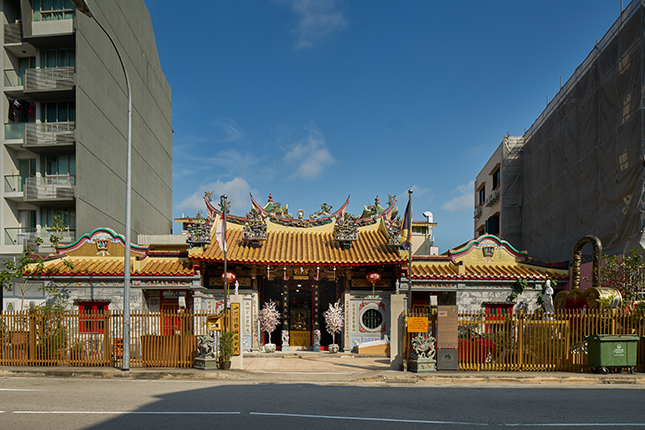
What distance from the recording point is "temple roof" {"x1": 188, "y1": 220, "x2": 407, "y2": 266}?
2023 centimetres

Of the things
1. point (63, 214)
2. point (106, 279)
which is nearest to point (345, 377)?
point (106, 279)

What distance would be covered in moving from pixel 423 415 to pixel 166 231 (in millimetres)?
35209

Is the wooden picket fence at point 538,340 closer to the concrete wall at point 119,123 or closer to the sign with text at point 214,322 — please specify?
the sign with text at point 214,322

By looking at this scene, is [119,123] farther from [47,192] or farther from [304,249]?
[304,249]

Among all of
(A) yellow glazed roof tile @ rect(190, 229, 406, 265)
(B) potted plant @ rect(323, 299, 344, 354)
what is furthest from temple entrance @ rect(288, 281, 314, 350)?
(A) yellow glazed roof tile @ rect(190, 229, 406, 265)

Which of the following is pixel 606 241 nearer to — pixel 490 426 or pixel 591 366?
pixel 591 366

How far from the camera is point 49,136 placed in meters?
24.9

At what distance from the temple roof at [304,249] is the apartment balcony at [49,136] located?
438 inches

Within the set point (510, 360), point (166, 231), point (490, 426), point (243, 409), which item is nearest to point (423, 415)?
point (490, 426)

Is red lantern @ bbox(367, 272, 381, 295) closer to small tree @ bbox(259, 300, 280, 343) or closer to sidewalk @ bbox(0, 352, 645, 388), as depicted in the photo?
→ small tree @ bbox(259, 300, 280, 343)

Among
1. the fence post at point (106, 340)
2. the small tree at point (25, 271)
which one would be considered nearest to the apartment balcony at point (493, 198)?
the fence post at point (106, 340)

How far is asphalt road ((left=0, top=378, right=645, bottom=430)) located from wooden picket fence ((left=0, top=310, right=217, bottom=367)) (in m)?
2.12

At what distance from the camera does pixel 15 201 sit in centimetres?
2564

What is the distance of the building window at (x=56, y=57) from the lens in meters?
26.2
